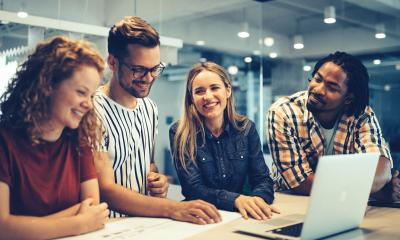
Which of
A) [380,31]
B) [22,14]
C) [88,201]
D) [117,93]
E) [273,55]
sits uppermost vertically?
[380,31]

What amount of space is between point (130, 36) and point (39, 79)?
49 cm

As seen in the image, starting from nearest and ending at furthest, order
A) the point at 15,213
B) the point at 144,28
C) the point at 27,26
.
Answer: the point at 15,213 → the point at 144,28 → the point at 27,26

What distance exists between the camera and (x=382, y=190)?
2074 millimetres

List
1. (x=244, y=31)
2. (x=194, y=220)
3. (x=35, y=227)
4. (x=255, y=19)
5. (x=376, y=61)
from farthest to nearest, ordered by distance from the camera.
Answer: (x=244, y=31) < (x=255, y=19) < (x=376, y=61) < (x=194, y=220) < (x=35, y=227)

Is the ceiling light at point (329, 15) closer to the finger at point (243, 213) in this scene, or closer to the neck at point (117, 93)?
the neck at point (117, 93)

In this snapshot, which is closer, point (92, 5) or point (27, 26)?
point (27, 26)

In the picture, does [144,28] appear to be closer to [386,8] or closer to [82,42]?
[82,42]

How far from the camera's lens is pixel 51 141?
58.1 inches

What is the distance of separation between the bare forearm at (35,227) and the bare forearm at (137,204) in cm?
30

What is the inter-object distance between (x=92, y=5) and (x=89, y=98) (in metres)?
3.03

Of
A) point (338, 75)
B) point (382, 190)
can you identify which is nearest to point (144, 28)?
point (338, 75)

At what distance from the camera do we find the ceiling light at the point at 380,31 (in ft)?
19.4

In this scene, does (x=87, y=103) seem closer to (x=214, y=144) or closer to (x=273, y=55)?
(x=214, y=144)

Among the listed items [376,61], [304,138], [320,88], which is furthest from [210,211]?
[376,61]
